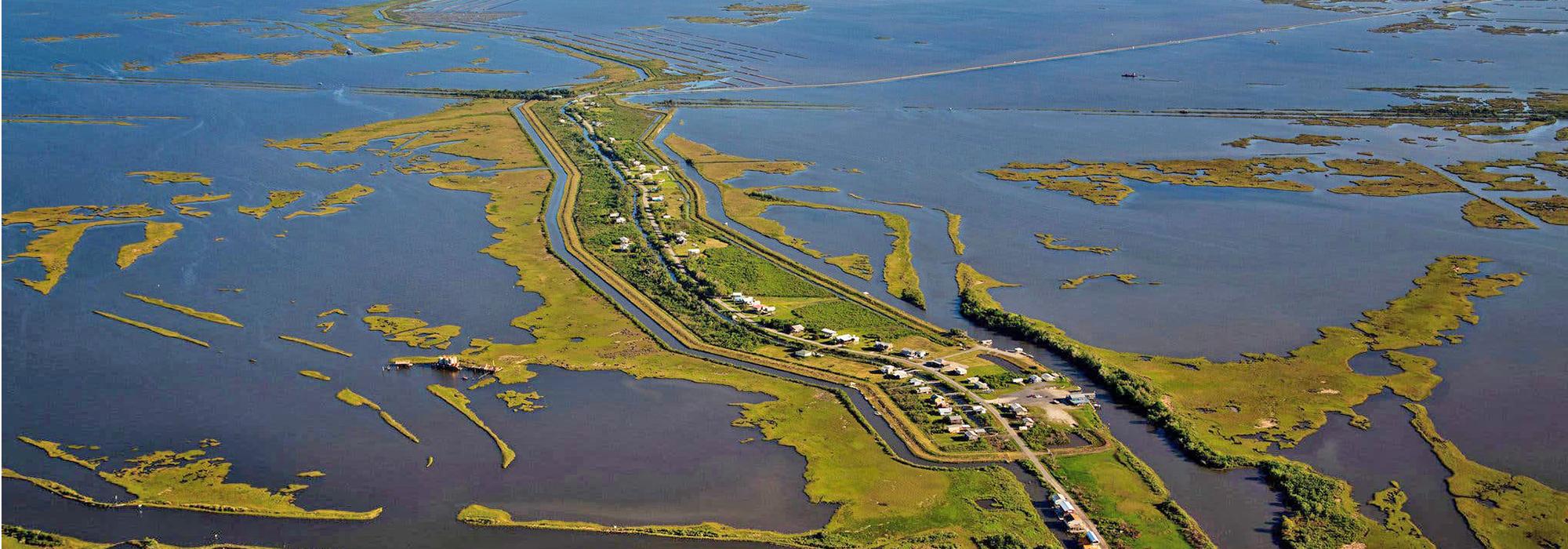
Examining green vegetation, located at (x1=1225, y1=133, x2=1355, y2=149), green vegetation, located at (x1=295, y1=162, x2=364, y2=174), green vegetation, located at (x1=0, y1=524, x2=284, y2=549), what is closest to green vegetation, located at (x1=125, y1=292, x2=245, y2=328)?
green vegetation, located at (x1=0, y1=524, x2=284, y2=549)

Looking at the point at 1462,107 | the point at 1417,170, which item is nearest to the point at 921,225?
the point at 1417,170

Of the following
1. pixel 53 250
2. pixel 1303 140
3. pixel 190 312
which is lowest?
pixel 1303 140

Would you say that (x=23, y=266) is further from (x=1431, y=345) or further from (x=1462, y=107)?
(x=1462, y=107)

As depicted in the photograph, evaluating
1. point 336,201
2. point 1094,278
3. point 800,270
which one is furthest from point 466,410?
point 336,201

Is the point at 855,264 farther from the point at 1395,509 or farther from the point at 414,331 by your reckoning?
the point at 1395,509

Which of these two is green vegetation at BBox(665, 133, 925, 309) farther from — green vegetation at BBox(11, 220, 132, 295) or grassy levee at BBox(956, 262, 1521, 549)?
green vegetation at BBox(11, 220, 132, 295)
